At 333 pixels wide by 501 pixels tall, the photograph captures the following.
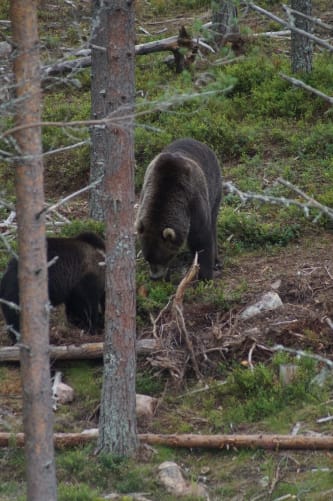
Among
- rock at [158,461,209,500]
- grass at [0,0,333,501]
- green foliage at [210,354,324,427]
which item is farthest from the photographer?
green foliage at [210,354,324,427]

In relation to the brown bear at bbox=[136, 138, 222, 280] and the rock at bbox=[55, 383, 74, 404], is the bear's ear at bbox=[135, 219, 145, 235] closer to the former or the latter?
the brown bear at bbox=[136, 138, 222, 280]

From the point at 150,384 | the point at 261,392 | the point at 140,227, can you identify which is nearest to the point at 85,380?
the point at 150,384

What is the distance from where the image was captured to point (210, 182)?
1128cm

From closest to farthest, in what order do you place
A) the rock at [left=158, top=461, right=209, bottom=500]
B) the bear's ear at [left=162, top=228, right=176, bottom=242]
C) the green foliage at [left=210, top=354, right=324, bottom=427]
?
1. the rock at [left=158, top=461, right=209, bottom=500]
2. the green foliage at [left=210, top=354, right=324, bottom=427]
3. the bear's ear at [left=162, top=228, right=176, bottom=242]

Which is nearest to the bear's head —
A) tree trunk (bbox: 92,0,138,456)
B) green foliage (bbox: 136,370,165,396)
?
green foliage (bbox: 136,370,165,396)

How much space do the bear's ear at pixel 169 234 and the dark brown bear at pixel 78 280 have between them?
2.42 ft

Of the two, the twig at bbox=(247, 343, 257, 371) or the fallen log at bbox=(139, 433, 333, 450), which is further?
the twig at bbox=(247, 343, 257, 371)

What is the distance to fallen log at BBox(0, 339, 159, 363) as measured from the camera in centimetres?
898

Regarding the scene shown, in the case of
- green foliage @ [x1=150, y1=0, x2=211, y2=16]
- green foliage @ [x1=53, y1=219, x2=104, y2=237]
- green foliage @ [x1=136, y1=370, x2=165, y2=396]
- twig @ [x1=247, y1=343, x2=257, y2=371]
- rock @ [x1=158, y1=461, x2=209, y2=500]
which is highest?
green foliage @ [x1=150, y1=0, x2=211, y2=16]

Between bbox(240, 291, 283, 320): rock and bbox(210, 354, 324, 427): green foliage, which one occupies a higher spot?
bbox(240, 291, 283, 320): rock

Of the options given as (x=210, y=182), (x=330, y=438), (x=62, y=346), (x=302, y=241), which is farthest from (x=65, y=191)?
(x=330, y=438)

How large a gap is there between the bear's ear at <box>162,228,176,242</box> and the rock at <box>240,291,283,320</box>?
1.49 m

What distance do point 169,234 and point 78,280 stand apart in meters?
1.23

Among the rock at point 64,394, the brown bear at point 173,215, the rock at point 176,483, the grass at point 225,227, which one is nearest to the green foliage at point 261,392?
the grass at point 225,227
